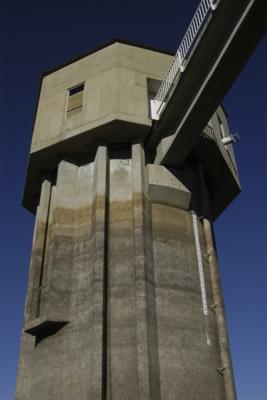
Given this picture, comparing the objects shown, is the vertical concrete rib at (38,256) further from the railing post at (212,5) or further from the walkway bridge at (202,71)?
the railing post at (212,5)

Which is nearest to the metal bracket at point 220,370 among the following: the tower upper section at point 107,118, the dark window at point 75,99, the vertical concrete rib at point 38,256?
Answer: the vertical concrete rib at point 38,256

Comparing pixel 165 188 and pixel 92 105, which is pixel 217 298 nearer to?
pixel 165 188

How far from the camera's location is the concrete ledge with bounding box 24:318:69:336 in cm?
1251

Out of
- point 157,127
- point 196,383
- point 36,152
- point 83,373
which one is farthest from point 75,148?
point 196,383

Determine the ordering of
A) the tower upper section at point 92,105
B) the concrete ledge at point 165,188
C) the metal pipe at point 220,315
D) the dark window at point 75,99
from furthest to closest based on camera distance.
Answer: the dark window at point 75,99 < the tower upper section at point 92,105 < the concrete ledge at point 165,188 < the metal pipe at point 220,315

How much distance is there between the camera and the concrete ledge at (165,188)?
14.6 meters

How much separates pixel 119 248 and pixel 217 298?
11.3 ft

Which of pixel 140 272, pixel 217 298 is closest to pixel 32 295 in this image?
pixel 140 272

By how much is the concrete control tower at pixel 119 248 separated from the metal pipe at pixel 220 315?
36mm

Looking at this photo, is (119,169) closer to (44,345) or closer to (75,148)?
(75,148)

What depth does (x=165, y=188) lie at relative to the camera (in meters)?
14.8

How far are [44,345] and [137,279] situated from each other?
10.8 feet

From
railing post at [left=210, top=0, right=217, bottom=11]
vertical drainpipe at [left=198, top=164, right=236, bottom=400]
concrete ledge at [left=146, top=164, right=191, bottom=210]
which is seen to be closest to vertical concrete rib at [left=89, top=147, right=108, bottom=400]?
concrete ledge at [left=146, top=164, right=191, bottom=210]

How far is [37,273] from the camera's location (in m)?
14.6
